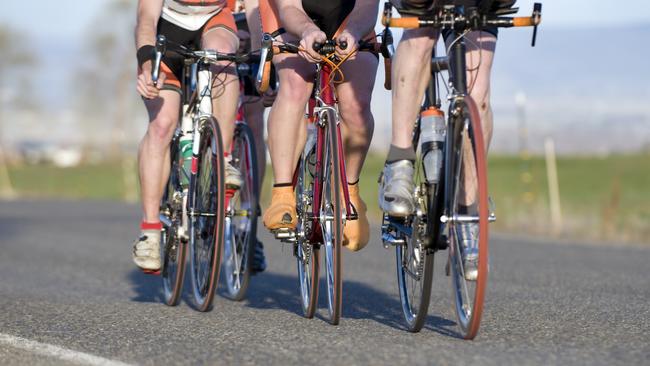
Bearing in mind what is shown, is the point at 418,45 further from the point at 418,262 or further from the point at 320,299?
Answer: the point at 320,299

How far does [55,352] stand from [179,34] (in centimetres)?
294

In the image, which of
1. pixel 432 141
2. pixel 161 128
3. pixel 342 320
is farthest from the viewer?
pixel 161 128

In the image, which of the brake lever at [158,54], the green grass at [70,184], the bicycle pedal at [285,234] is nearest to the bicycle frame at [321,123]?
the bicycle pedal at [285,234]

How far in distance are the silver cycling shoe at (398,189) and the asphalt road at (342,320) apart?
1.79ft

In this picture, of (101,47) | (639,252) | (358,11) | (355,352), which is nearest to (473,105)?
(355,352)

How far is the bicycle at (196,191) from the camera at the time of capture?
686 centimetres

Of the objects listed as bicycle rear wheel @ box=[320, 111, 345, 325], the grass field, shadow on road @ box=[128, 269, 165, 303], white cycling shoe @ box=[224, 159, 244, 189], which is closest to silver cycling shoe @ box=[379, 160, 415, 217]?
bicycle rear wheel @ box=[320, 111, 345, 325]

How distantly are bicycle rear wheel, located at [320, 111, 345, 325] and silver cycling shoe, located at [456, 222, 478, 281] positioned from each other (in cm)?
64

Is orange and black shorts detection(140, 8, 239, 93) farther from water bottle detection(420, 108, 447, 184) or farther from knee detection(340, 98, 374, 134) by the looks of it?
water bottle detection(420, 108, 447, 184)

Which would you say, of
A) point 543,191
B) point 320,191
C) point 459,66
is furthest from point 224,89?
point 543,191

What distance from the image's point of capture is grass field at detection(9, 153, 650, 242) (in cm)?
1811

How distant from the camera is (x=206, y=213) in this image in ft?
23.0

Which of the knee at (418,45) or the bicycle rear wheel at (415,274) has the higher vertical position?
the knee at (418,45)

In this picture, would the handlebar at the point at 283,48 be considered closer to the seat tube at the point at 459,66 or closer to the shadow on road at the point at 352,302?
the seat tube at the point at 459,66
